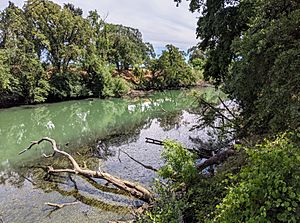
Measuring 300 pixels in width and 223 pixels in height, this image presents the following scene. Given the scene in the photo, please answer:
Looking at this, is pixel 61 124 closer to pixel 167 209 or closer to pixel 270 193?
pixel 167 209

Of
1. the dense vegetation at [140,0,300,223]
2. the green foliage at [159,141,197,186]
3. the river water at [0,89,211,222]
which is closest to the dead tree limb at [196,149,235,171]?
the dense vegetation at [140,0,300,223]

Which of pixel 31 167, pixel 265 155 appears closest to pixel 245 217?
pixel 265 155

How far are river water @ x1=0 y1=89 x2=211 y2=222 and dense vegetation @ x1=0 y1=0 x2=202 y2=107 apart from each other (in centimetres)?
464

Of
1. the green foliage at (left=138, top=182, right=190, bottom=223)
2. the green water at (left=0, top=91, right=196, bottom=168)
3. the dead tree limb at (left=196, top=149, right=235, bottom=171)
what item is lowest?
the green water at (left=0, top=91, right=196, bottom=168)

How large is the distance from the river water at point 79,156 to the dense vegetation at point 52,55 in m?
4.64

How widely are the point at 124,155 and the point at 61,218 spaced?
5973 mm

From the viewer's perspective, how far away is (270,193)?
10.1 feet

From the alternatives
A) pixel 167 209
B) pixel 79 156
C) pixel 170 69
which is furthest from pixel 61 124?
pixel 170 69

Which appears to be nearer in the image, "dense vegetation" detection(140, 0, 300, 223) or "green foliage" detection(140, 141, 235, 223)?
"dense vegetation" detection(140, 0, 300, 223)

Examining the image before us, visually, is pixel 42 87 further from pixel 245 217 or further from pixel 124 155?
pixel 245 217

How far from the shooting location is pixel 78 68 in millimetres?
40219

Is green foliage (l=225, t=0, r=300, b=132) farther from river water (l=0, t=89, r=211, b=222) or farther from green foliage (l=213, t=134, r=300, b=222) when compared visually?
river water (l=0, t=89, r=211, b=222)

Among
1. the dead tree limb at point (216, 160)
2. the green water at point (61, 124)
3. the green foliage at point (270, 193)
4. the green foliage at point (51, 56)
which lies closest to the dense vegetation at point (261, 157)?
the green foliage at point (270, 193)

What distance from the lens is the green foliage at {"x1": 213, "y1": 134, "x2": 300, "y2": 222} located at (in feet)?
9.78
